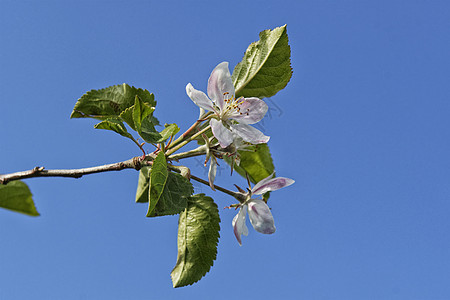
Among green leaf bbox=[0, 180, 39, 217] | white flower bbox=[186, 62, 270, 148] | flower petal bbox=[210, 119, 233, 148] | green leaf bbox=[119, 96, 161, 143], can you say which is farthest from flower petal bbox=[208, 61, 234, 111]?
green leaf bbox=[0, 180, 39, 217]

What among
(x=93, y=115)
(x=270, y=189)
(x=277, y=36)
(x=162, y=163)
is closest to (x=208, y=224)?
(x=270, y=189)

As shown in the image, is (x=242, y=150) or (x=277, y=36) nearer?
(x=277, y=36)

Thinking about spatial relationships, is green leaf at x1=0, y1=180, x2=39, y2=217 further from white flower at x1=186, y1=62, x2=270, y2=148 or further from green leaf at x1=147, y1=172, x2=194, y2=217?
white flower at x1=186, y1=62, x2=270, y2=148

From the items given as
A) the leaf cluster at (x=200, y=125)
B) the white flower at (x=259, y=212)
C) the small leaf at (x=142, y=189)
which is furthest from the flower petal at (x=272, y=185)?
the small leaf at (x=142, y=189)

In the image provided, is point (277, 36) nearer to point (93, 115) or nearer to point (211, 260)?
point (93, 115)

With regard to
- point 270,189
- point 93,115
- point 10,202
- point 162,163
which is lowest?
point 10,202
